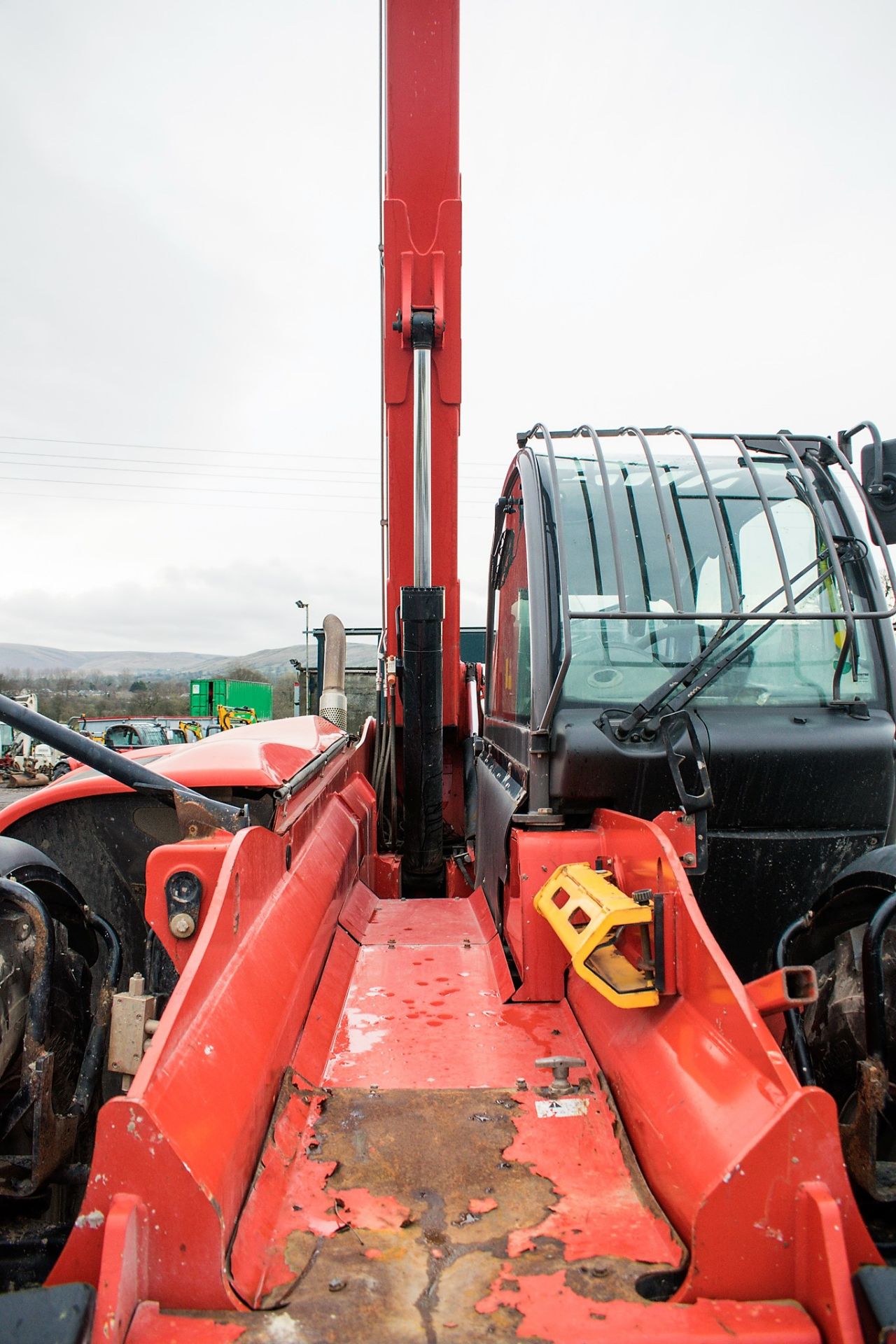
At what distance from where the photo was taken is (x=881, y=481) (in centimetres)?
216

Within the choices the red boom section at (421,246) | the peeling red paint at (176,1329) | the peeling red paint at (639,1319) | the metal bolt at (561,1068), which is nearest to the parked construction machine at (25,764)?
the red boom section at (421,246)

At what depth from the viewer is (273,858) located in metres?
2.33

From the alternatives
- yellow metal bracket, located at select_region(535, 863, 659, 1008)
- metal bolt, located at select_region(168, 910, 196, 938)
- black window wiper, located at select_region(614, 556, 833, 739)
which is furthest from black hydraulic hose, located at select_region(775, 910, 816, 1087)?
metal bolt, located at select_region(168, 910, 196, 938)

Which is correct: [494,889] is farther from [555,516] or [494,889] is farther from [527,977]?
[555,516]

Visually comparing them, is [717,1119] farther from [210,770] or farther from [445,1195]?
[210,770]

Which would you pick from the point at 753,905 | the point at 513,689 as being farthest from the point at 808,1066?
the point at 513,689

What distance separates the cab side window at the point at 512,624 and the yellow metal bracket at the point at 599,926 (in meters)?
0.92

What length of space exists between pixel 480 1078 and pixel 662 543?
1798 millimetres

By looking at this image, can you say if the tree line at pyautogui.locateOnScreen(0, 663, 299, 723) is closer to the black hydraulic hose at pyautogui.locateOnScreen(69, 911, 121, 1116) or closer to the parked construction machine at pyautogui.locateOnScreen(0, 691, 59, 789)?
the parked construction machine at pyautogui.locateOnScreen(0, 691, 59, 789)

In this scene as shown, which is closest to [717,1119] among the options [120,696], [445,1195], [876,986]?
[876,986]

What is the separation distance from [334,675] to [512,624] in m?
3.48

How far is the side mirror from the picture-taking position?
84.4 inches

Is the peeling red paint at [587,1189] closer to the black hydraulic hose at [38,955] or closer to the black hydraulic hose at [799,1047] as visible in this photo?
the black hydraulic hose at [799,1047]

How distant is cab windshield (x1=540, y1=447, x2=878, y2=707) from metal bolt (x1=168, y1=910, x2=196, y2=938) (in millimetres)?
1369
